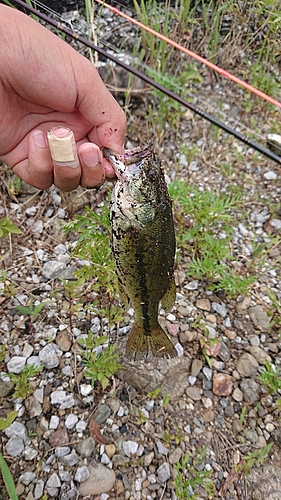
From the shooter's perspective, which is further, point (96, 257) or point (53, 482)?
point (96, 257)

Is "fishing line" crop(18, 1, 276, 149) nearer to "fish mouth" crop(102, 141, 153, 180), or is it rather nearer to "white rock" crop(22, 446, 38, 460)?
"fish mouth" crop(102, 141, 153, 180)

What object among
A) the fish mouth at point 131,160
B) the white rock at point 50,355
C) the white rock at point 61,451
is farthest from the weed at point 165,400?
the fish mouth at point 131,160

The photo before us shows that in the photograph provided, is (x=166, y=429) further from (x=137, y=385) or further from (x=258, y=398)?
(x=258, y=398)

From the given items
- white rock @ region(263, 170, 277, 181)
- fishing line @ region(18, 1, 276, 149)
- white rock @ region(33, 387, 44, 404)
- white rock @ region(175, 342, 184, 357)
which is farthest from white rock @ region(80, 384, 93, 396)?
white rock @ region(263, 170, 277, 181)

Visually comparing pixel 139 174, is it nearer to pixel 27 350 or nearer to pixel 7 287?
pixel 7 287

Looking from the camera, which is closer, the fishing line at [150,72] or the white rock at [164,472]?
the white rock at [164,472]

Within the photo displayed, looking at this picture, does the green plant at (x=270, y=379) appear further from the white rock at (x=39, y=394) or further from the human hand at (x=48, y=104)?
the human hand at (x=48, y=104)

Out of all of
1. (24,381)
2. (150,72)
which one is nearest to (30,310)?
(24,381)
